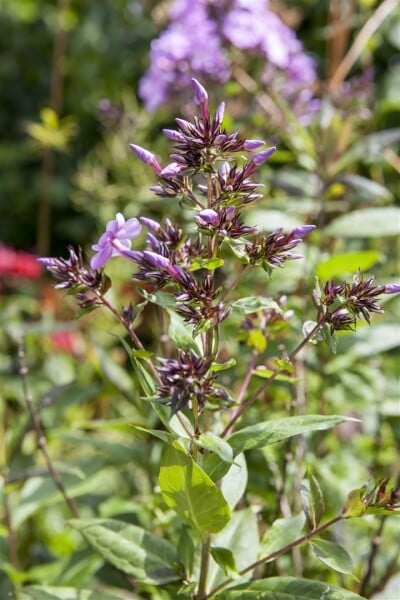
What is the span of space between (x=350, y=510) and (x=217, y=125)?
325mm

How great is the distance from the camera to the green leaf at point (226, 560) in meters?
0.71

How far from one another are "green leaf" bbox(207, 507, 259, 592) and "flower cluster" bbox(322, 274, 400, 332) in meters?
0.28

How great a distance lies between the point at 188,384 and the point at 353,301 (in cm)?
15

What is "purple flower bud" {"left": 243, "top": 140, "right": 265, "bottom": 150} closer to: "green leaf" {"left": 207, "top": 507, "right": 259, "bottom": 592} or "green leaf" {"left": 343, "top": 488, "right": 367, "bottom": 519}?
"green leaf" {"left": 343, "top": 488, "right": 367, "bottom": 519}

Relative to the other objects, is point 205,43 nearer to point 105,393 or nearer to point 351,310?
point 105,393

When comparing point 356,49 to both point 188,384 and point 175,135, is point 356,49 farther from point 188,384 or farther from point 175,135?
point 188,384

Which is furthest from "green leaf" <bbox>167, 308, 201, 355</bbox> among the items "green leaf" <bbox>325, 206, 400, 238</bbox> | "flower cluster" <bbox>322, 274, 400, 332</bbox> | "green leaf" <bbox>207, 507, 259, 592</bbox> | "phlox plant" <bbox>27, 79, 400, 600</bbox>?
"green leaf" <bbox>325, 206, 400, 238</bbox>

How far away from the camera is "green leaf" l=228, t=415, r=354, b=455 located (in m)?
0.62

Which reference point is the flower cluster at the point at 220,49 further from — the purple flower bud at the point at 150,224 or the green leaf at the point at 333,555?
the green leaf at the point at 333,555

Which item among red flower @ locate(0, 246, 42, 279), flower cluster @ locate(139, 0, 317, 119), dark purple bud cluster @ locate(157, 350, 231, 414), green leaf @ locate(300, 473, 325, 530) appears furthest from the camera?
red flower @ locate(0, 246, 42, 279)

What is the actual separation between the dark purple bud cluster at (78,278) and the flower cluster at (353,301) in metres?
0.19

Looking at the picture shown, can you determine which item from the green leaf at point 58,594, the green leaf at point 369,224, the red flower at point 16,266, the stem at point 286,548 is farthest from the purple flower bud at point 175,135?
the red flower at point 16,266

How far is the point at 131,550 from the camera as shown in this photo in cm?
76

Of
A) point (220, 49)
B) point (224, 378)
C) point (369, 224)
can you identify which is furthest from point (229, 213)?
point (220, 49)
